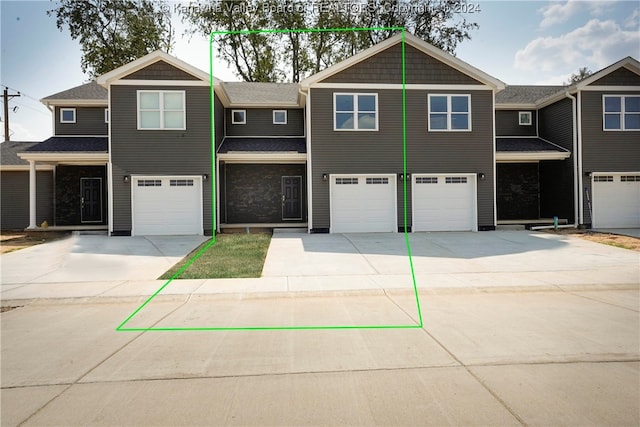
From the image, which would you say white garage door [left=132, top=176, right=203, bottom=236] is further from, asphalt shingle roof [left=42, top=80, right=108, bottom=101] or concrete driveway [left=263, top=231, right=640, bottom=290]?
asphalt shingle roof [left=42, top=80, right=108, bottom=101]

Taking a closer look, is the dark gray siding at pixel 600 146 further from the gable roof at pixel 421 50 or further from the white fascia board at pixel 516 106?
the gable roof at pixel 421 50

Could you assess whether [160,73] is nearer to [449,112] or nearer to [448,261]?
[449,112]

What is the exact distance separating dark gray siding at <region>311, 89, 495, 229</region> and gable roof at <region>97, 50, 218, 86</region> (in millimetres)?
4343

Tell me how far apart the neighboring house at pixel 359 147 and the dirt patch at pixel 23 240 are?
120cm

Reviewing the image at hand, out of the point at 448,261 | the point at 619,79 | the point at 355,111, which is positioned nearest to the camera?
the point at 448,261

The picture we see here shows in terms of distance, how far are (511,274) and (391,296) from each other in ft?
10.5

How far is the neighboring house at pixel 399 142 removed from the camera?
16.9 m

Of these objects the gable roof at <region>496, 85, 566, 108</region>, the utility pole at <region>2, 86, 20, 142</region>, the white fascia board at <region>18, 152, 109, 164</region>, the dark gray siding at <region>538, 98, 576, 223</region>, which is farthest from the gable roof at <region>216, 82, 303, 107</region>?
the utility pole at <region>2, 86, 20, 142</region>

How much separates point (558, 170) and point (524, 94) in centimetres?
436

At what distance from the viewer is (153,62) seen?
16438mm

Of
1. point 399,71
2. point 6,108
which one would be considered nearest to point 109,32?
point 6,108

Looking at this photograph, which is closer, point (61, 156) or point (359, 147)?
point (61, 156)

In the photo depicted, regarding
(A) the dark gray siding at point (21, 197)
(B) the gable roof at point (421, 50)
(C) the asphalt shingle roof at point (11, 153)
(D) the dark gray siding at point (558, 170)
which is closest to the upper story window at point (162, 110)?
(B) the gable roof at point (421, 50)

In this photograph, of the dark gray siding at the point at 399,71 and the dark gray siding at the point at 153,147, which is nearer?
the dark gray siding at the point at 153,147
